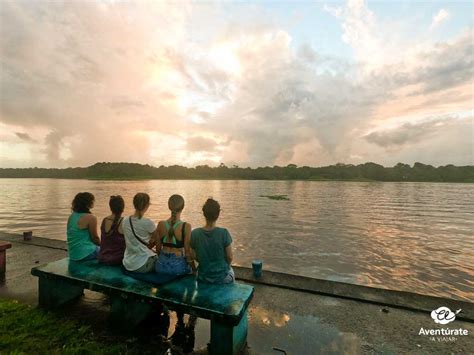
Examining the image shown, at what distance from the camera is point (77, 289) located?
191 inches

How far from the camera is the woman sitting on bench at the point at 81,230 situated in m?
4.85

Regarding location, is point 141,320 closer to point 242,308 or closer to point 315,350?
point 242,308

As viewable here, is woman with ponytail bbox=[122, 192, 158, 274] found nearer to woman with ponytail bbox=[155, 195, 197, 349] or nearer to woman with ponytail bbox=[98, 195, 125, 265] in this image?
woman with ponytail bbox=[155, 195, 197, 349]

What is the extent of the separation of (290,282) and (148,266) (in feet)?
9.83

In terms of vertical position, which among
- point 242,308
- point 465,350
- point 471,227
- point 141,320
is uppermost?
point 242,308

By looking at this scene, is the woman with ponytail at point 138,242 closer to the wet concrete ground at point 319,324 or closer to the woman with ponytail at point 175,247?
the woman with ponytail at point 175,247

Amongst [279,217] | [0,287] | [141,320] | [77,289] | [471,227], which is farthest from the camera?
[279,217]

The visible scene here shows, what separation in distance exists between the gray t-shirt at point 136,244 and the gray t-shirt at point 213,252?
0.96m

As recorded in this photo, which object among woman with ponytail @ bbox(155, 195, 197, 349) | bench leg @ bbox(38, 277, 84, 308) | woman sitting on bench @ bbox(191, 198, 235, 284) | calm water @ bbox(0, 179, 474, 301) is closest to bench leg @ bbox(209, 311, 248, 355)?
woman sitting on bench @ bbox(191, 198, 235, 284)

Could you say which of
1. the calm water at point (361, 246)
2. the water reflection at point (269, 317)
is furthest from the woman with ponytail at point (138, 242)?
the calm water at point (361, 246)

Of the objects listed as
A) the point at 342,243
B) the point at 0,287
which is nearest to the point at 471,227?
the point at 342,243

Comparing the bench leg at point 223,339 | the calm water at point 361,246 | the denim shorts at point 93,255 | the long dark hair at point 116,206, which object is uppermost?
the long dark hair at point 116,206

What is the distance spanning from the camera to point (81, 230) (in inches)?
193

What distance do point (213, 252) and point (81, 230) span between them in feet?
8.80
